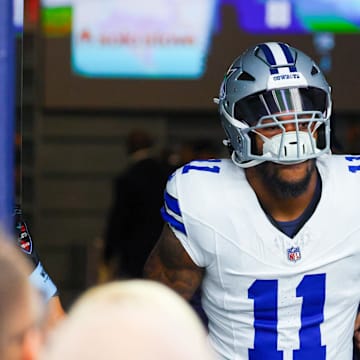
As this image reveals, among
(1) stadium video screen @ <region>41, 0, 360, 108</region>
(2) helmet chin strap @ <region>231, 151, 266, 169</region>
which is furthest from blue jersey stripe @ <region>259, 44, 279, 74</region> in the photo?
(1) stadium video screen @ <region>41, 0, 360, 108</region>

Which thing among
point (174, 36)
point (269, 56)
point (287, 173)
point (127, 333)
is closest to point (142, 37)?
point (174, 36)

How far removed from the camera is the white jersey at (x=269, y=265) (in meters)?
3.25

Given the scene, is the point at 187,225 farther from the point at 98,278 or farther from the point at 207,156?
the point at 98,278

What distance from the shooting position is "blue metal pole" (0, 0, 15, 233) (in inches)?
118

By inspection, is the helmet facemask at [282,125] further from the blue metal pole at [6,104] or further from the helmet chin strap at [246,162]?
the blue metal pole at [6,104]

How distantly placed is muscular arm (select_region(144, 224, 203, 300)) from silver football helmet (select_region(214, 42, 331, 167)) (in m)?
0.32

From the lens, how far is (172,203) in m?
3.34

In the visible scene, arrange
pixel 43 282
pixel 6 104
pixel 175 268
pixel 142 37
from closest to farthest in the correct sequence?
pixel 6 104 < pixel 43 282 < pixel 175 268 < pixel 142 37

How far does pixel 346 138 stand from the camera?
31.7ft

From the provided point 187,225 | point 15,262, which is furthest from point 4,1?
point 15,262

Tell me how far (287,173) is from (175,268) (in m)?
0.47

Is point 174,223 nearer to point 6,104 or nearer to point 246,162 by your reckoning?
point 246,162

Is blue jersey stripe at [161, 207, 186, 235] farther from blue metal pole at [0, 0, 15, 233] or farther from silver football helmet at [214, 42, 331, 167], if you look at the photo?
blue metal pole at [0, 0, 15, 233]

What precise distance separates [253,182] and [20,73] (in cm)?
79
